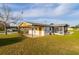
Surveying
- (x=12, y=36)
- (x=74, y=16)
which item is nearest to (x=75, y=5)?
(x=74, y=16)

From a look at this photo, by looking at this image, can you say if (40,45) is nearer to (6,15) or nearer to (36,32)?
(36,32)

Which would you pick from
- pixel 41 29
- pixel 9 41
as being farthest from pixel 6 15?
pixel 41 29

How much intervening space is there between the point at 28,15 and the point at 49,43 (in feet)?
1.18

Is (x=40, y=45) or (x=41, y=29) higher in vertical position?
(x=41, y=29)

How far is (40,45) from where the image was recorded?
370 cm

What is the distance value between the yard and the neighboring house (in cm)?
5

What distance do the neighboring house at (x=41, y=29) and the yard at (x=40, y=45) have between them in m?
0.05

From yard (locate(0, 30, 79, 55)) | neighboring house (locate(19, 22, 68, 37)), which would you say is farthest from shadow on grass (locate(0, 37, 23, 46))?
neighboring house (locate(19, 22, 68, 37))

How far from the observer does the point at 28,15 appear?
3.69 meters

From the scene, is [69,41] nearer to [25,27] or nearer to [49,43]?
[49,43]

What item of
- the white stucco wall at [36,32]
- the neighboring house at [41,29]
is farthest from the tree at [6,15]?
the white stucco wall at [36,32]

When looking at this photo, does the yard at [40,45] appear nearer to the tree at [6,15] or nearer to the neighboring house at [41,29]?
the neighboring house at [41,29]

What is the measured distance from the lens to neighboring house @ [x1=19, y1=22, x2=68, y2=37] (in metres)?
3.70

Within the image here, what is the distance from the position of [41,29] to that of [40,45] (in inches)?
6.6
